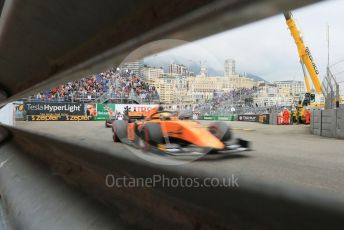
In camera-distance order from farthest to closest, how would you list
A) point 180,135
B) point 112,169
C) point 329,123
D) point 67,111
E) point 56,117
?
point 67,111, point 56,117, point 329,123, point 180,135, point 112,169

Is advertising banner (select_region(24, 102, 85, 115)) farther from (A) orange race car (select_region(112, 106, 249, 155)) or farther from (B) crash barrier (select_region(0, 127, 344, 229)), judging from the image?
(B) crash barrier (select_region(0, 127, 344, 229))

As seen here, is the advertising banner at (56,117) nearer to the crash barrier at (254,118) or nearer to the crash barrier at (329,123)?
Result: the crash barrier at (254,118)

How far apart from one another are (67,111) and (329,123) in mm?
23391

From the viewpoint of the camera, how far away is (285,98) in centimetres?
2066

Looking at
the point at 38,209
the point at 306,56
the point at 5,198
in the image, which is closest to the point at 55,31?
the point at 38,209

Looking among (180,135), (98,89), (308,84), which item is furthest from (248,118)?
(180,135)

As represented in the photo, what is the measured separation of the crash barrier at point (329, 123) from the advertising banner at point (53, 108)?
22344 mm

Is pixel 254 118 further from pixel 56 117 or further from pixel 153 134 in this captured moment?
pixel 153 134

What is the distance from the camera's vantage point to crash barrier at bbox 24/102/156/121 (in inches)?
1082

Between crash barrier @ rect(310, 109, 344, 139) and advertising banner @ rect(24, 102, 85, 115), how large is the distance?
73.3 feet

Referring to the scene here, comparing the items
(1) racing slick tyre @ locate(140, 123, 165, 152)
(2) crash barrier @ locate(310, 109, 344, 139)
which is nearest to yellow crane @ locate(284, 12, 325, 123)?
(2) crash barrier @ locate(310, 109, 344, 139)

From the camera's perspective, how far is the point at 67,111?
28891 mm

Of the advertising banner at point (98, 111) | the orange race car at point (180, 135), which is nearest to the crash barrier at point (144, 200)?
the orange race car at point (180, 135)

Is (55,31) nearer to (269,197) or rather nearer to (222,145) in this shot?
(269,197)
